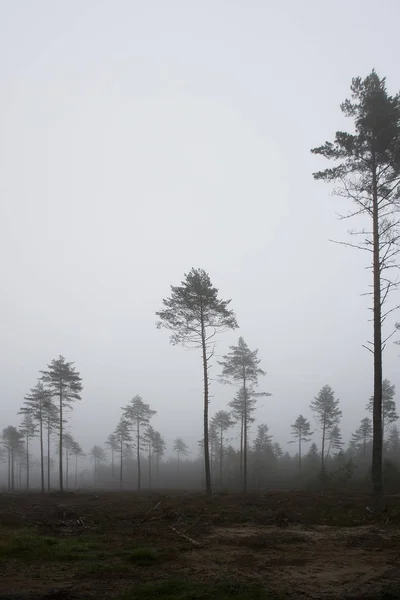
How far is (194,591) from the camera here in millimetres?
5809

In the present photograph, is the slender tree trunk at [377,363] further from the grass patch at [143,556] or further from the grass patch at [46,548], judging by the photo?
the grass patch at [46,548]

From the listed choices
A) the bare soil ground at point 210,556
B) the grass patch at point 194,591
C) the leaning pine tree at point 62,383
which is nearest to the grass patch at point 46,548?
the bare soil ground at point 210,556

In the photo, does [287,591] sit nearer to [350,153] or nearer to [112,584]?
[112,584]

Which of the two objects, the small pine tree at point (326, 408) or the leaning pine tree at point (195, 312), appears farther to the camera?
the small pine tree at point (326, 408)

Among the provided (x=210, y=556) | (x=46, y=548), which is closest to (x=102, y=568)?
(x=210, y=556)

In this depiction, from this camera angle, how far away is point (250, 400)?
1452 inches

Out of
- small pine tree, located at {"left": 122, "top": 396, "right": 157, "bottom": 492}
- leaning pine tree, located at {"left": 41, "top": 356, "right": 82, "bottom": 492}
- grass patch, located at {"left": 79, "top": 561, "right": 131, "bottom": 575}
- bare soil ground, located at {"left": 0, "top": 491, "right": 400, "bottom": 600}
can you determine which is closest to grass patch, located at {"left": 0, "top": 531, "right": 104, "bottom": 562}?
bare soil ground, located at {"left": 0, "top": 491, "right": 400, "bottom": 600}

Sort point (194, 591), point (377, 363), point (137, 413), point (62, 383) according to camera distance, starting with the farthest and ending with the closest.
Result: point (137, 413), point (62, 383), point (377, 363), point (194, 591)

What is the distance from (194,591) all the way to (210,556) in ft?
8.38

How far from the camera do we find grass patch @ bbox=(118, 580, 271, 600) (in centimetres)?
558

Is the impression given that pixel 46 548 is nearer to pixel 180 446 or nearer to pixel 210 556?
pixel 210 556

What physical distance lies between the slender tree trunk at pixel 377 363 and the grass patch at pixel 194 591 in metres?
9.63

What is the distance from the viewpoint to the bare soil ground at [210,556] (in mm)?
5922

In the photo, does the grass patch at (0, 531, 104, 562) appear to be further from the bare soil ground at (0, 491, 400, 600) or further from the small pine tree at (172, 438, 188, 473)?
the small pine tree at (172, 438, 188, 473)
